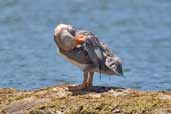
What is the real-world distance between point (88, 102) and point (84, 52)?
0.78 metres

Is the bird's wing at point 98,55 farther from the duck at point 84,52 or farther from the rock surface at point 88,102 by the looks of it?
the rock surface at point 88,102

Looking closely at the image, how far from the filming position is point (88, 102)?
36.5ft

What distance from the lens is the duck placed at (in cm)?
1156

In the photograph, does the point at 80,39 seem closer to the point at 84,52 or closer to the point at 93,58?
the point at 84,52

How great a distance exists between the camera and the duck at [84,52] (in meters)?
11.6

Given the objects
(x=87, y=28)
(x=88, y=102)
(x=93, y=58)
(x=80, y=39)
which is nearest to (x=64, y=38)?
(x=80, y=39)

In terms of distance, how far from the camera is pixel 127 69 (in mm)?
17797

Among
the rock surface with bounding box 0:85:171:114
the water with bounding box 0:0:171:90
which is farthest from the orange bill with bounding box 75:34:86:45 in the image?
the water with bounding box 0:0:171:90

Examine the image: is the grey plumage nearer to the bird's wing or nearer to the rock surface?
the bird's wing

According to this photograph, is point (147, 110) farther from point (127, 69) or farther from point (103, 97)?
point (127, 69)

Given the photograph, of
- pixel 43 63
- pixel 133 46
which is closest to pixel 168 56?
pixel 133 46

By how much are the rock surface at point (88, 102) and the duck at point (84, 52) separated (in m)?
0.24

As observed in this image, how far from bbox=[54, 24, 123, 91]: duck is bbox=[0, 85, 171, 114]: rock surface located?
24 cm

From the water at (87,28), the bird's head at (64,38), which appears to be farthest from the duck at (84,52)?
the water at (87,28)
